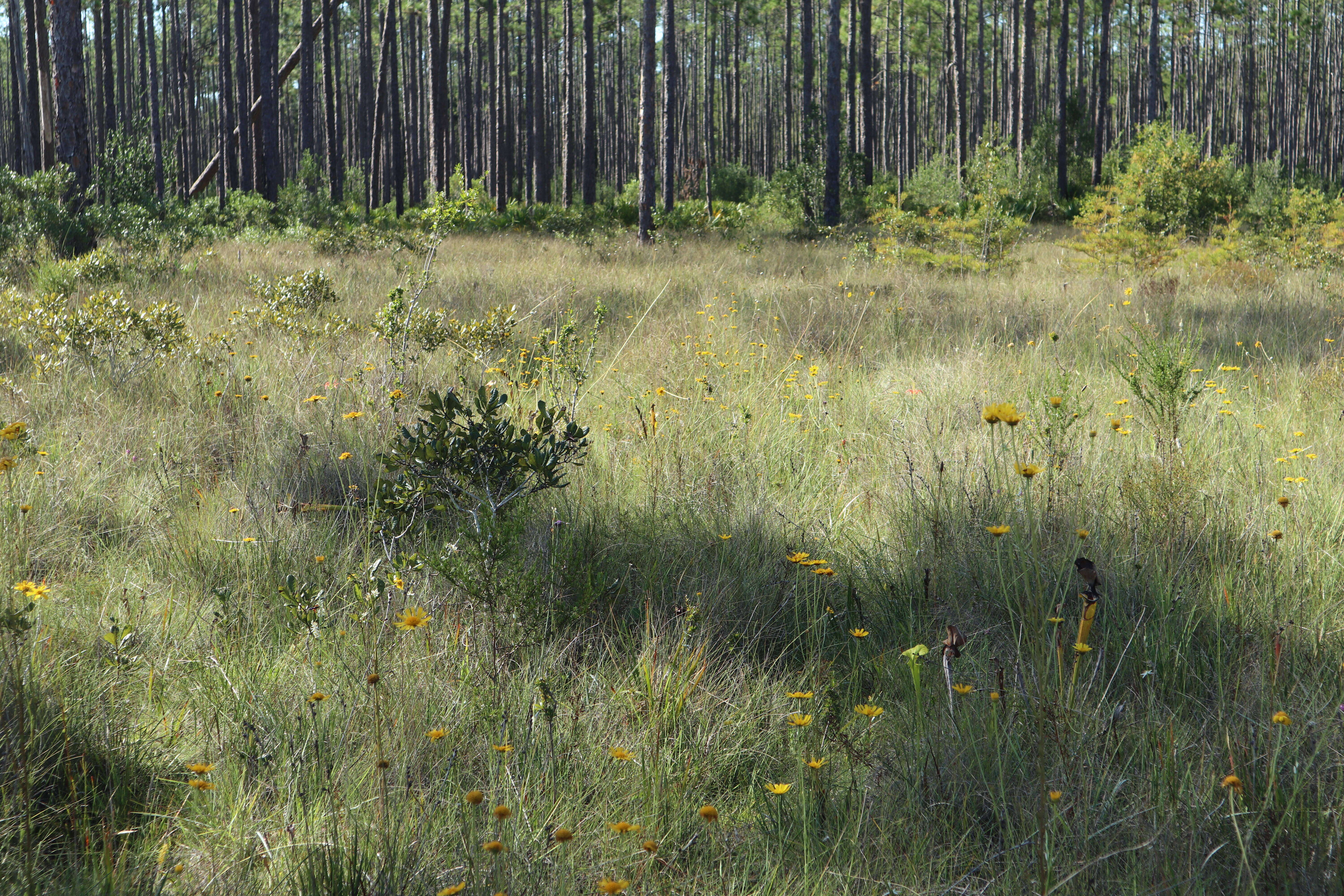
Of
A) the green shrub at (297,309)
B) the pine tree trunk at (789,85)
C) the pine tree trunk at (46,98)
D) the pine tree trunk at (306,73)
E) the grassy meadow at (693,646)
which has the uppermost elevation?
the pine tree trunk at (789,85)

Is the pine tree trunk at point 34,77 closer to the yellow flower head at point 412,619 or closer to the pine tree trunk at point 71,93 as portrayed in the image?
the pine tree trunk at point 71,93

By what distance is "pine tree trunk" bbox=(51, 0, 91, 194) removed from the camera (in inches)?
390

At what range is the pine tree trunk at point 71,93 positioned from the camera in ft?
32.5

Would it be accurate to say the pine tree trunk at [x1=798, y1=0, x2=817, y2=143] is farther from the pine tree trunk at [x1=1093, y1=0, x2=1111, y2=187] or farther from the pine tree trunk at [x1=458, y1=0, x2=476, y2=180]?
the pine tree trunk at [x1=458, y1=0, x2=476, y2=180]

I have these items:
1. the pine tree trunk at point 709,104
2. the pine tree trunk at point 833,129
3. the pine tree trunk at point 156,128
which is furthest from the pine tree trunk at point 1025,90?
the pine tree trunk at point 156,128

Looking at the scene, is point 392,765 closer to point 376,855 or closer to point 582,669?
point 376,855

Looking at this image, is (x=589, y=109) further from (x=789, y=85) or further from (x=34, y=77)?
(x=34, y=77)

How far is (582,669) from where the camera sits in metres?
2.11

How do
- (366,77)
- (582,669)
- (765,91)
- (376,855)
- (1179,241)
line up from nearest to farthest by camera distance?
(376,855) < (582,669) < (1179,241) < (366,77) < (765,91)

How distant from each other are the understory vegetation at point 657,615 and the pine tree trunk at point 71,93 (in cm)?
605

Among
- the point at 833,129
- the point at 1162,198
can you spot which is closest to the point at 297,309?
the point at 1162,198

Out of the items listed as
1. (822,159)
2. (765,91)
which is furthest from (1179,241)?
(765,91)

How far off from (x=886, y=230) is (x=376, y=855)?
41.1 ft

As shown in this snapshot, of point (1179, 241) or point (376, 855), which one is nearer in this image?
point (376, 855)
